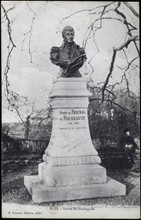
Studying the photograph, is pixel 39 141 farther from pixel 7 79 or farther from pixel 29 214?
pixel 29 214

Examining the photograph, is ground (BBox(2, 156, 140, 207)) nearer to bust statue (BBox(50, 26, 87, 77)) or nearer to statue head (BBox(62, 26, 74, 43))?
bust statue (BBox(50, 26, 87, 77))

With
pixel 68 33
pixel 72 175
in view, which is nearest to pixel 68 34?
pixel 68 33

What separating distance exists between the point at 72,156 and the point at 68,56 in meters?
2.15

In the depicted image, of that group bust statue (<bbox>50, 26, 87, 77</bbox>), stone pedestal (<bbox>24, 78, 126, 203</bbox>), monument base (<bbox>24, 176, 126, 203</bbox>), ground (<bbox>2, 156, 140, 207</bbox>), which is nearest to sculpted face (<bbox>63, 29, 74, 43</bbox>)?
bust statue (<bbox>50, 26, 87, 77</bbox>)

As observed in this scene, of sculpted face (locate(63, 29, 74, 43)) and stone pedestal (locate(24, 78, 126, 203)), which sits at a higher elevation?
sculpted face (locate(63, 29, 74, 43))

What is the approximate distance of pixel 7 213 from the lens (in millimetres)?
7758

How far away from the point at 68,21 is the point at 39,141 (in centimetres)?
351

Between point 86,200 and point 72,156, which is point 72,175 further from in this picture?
point 86,200

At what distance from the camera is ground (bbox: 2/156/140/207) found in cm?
753

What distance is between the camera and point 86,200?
7.60 meters

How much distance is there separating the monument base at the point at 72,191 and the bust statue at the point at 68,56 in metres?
2.38

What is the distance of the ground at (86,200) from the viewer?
24.7 ft

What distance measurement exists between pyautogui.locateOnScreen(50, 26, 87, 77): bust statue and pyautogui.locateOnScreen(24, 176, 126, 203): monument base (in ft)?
7.81

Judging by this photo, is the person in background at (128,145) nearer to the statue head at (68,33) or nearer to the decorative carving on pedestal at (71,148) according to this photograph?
the decorative carving on pedestal at (71,148)
